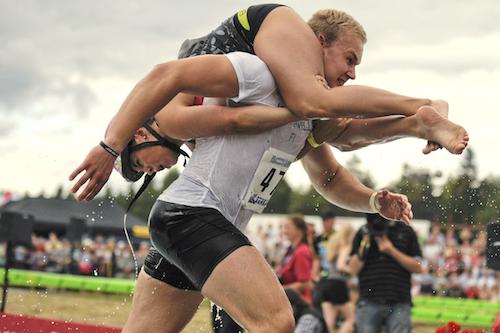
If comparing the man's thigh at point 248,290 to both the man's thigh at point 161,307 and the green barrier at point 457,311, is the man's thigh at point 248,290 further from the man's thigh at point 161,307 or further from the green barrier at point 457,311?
the green barrier at point 457,311

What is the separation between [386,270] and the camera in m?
8.09

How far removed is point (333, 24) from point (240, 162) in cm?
72

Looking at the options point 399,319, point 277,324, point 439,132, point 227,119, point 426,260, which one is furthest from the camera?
point 426,260

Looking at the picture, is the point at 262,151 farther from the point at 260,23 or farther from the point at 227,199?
the point at 260,23

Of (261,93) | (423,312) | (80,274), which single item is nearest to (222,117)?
(261,93)

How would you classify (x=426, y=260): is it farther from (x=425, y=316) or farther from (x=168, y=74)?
(x=168, y=74)

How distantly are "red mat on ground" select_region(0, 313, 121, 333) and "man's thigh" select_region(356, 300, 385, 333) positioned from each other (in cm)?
262

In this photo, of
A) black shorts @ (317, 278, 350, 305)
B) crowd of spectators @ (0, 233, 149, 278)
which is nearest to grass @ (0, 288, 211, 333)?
black shorts @ (317, 278, 350, 305)

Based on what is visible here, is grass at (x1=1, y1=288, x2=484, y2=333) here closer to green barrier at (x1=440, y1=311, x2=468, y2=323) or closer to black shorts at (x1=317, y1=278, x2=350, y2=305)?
green barrier at (x1=440, y1=311, x2=468, y2=323)

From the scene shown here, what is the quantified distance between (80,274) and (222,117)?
2172 centimetres

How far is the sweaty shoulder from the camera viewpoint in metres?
3.48

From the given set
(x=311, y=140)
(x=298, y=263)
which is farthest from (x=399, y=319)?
(x=311, y=140)

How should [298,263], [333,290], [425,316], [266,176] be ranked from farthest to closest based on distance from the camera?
[425,316] → [333,290] → [298,263] → [266,176]

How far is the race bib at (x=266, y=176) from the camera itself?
141 inches
